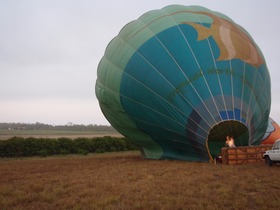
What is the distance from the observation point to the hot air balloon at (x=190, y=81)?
12531mm

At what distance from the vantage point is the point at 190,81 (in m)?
12.6

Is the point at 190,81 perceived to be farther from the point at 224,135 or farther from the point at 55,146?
the point at 55,146

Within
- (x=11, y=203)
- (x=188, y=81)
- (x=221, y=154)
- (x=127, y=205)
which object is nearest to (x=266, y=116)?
(x=221, y=154)

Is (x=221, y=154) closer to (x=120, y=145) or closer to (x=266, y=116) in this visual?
(x=266, y=116)

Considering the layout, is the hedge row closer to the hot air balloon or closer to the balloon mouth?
the hot air balloon

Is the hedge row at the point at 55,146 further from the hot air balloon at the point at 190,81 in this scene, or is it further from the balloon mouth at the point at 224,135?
the balloon mouth at the point at 224,135

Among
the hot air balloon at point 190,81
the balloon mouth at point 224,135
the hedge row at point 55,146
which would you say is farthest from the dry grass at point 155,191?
the hedge row at point 55,146

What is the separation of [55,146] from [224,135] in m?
16.8

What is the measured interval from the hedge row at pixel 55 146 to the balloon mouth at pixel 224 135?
15765 millimetres

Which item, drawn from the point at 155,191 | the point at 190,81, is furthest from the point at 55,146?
the point at 155,191

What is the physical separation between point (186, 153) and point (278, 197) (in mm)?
7514

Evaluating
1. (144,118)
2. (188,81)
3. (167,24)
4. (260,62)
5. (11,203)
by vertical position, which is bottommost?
(11,203)

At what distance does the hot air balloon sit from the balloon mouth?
4 cm

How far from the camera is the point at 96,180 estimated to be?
987 centimetres
